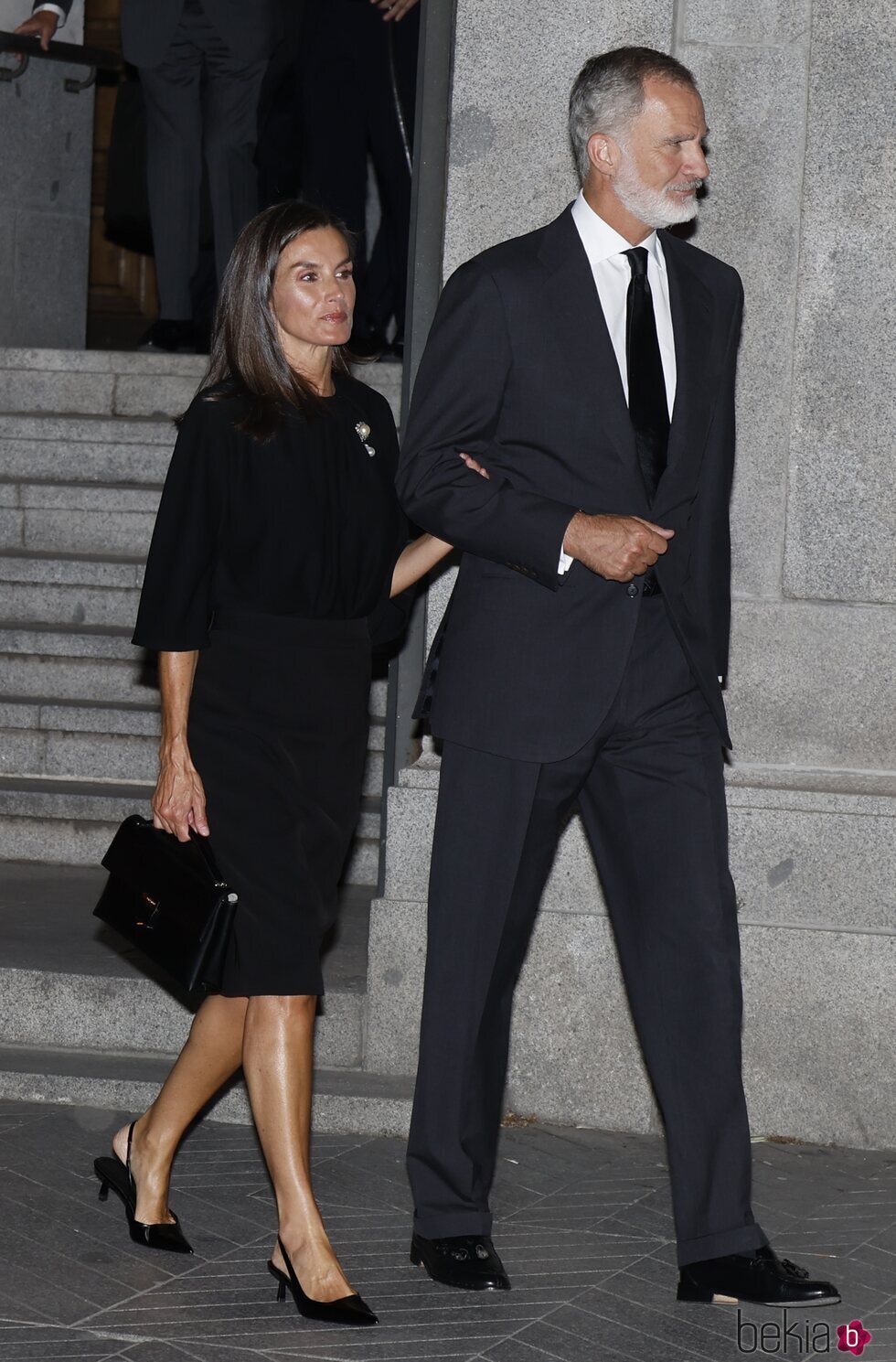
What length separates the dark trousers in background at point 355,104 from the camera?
29.6ft

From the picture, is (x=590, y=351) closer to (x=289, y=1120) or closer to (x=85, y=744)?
(x=289, y=1120)

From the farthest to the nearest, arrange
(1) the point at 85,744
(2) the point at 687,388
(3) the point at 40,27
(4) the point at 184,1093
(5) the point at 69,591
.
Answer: (3) the point at 40,27 < (5) the point at 69,591 < (1) the point at 85,744 < (4) the point at 184,1093 < (2) the point at 687,388

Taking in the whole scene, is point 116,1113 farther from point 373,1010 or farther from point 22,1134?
point 373,1010

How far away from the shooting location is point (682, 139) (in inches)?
154

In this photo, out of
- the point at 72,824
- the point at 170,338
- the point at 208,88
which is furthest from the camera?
the point at 170,338

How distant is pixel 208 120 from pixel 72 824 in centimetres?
381

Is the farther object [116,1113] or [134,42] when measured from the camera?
[134,42]

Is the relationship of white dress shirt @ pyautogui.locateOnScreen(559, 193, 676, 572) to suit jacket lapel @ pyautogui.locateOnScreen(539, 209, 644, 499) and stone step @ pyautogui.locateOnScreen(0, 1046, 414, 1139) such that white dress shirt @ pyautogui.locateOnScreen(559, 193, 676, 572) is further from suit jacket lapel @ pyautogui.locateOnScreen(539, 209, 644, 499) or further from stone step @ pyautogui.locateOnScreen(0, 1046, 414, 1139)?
stone step @ pyautogui.locateOnScreen(0, 1046, 414, 1139)

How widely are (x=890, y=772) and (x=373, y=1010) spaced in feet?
4.91

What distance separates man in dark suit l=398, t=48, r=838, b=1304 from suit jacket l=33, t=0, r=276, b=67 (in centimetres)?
530

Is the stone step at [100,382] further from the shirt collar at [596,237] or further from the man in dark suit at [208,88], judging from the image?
the shirt collar at [596,237]

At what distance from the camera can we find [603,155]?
3.94 metres

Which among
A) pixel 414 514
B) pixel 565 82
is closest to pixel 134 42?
pixel 565 82
